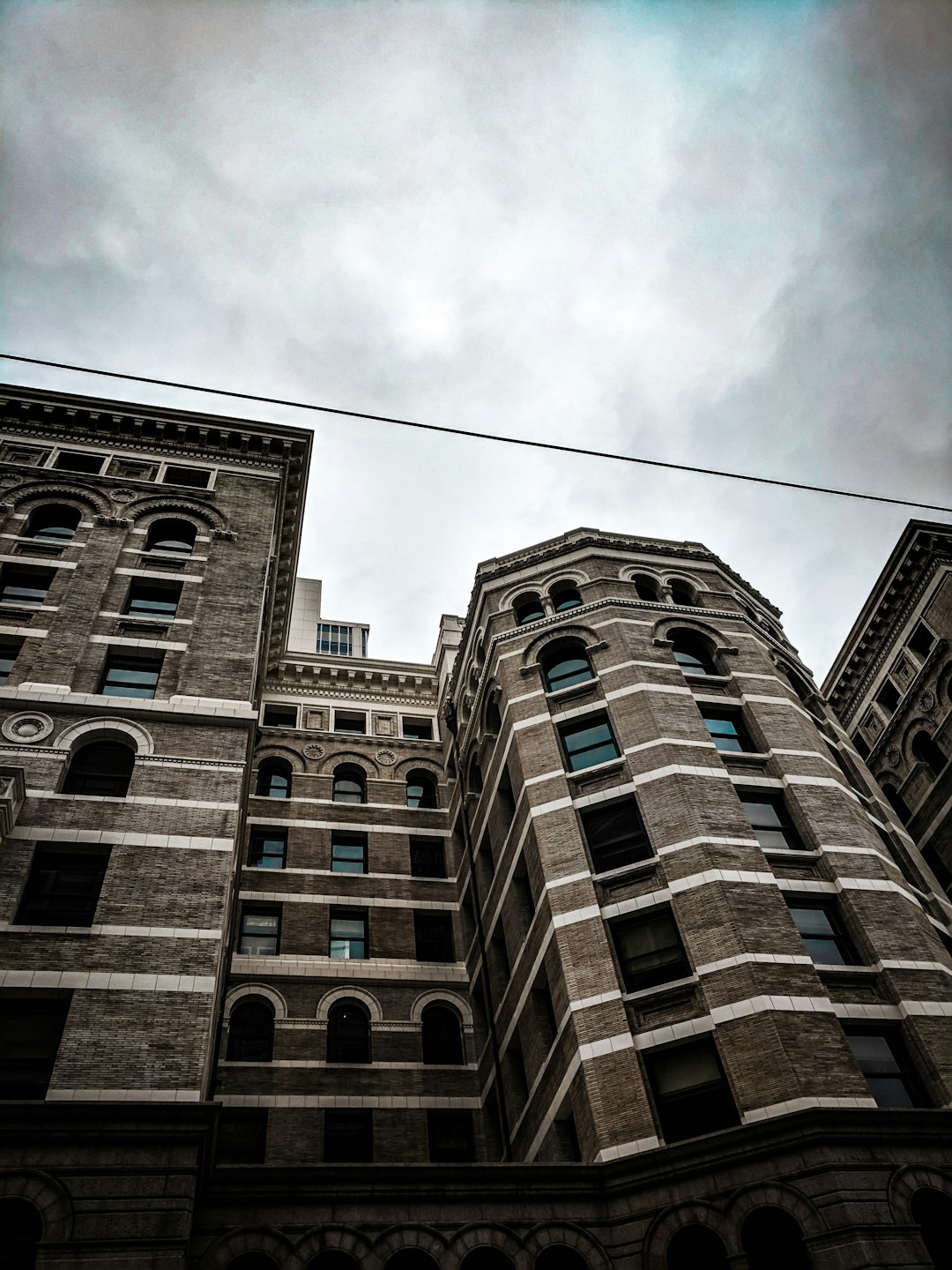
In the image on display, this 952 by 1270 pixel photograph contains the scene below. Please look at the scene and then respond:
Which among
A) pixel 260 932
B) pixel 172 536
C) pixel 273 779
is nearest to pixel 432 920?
pixel 260 932

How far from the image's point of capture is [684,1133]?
787 inches

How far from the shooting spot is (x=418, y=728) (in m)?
42.5

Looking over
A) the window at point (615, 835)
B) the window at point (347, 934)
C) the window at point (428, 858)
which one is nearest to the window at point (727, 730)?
the window at point (615, 835)

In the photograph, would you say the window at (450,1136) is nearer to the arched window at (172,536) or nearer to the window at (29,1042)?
the window at (29,1042)

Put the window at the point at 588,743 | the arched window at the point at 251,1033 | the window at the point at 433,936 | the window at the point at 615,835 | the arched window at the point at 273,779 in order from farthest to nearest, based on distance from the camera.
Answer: the arched window at the point at 273,779
the window at the point at 433,936
the window at the point at 588,743
the arched window at the point at 251,1033
the window at the point at 615,835

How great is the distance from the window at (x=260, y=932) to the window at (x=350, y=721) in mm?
10288

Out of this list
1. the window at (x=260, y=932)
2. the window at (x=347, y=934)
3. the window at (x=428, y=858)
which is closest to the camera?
the window at (x=260, y=932)

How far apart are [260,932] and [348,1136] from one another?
724cm

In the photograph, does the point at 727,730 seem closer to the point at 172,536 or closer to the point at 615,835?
the point at 615,835

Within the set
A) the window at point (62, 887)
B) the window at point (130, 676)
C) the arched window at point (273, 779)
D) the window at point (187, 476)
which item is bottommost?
the window at point (62, 887)

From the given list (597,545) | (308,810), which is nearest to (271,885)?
(308,810)

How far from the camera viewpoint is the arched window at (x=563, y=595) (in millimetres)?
35094

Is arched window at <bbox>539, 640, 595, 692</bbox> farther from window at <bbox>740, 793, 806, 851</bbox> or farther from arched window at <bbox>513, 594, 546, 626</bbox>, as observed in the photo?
window at <bbox>740, 793, 806, 851</bbox>

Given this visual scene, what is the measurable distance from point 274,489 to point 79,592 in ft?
34.9
